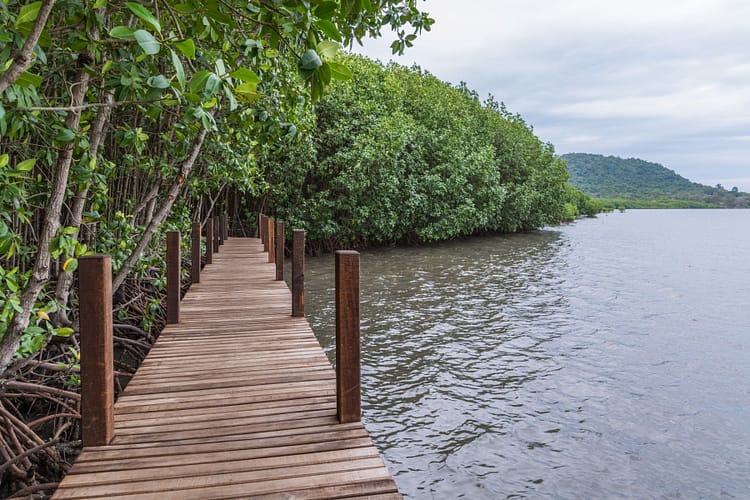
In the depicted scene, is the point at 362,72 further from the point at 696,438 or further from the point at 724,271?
the point at 696,438

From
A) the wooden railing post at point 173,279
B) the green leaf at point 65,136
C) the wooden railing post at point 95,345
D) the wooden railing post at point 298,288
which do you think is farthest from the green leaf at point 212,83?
the wooden railing post at point 173,279

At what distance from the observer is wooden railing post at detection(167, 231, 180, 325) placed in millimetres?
4984

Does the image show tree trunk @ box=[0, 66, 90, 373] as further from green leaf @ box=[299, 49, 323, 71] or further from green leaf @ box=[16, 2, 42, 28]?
green leaf @ box=[299, 49, 323, 71]

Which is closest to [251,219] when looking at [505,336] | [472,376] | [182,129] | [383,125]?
[383,125]

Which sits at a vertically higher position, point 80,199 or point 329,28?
point 329,28

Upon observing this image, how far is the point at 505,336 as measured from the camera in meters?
8.49

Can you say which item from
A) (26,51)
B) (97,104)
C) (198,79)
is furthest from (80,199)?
(198,79)

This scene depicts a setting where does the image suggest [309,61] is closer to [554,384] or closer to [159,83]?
[159,83]

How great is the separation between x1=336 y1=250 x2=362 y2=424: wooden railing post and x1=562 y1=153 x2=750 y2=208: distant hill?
376 ft

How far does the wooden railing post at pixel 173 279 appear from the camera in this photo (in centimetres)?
498

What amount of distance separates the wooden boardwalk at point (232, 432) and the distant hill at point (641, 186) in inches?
4484

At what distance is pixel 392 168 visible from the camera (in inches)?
723

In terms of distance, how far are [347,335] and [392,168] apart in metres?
16.1

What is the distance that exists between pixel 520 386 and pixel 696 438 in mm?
1872
